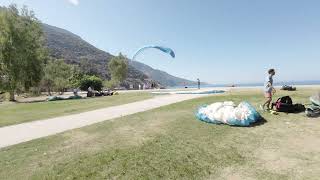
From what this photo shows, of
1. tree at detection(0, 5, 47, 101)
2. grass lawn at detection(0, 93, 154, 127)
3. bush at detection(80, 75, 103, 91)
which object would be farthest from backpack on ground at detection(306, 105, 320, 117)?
bush at detection(80, 75, 103, 91)

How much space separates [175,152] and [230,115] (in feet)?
15.3

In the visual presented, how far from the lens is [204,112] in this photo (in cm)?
1580

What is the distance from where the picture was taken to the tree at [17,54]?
4359 centimetres

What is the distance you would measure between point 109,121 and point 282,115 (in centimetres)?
833

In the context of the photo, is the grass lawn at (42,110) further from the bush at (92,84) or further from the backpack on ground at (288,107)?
the bush at (92,84)

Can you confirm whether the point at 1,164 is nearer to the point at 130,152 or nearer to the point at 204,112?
the point at 130,152

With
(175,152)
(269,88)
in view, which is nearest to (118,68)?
(269,88)

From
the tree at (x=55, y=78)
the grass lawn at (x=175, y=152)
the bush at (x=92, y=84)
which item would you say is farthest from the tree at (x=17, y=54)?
the grass lawn at (x=175, y=152)

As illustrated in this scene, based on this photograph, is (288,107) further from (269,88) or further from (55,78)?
(55,78)

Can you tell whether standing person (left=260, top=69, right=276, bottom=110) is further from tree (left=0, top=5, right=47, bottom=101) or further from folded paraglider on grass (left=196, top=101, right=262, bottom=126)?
tree (left=0, top=5, right=47, bottom=101)

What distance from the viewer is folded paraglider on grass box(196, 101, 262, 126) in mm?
14375

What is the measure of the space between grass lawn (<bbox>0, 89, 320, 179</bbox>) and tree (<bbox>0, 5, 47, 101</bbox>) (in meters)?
33.9

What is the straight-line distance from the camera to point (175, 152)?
1084 centimetres

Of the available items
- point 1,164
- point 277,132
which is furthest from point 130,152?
point 277,132
